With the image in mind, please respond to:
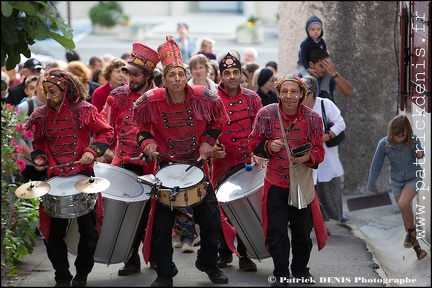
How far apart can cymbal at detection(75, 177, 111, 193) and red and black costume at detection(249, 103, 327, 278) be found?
3.93 ft

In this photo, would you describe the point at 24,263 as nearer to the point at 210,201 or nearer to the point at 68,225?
the point at 68,225

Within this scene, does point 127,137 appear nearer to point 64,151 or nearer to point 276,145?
point 64,151

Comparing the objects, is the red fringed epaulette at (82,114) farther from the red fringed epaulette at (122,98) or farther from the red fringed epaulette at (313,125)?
the red fringed epaulette at (313,125)

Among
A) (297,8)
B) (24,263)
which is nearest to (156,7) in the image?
(297,8)

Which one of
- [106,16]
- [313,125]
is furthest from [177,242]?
[106,16]

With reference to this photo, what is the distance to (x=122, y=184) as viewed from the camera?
864 cm

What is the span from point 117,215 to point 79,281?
620 mm

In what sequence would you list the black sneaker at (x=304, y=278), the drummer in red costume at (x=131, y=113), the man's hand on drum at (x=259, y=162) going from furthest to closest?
the drummer in red costume at (x=131, y=113), the man's hand on drum at (x=259, y=162), the black sneaker at (x=304, y=278)

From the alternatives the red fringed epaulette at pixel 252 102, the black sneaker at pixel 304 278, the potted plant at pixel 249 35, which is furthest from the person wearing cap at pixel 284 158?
the potted plant at pixel 249 35

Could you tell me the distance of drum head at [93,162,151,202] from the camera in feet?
28.0

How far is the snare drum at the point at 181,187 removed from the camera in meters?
7.84

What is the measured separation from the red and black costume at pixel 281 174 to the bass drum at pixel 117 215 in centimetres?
106

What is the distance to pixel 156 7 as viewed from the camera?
43719 millimetres

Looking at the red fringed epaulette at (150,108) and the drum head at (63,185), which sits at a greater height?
the red fringed epaulette at (150,108)
